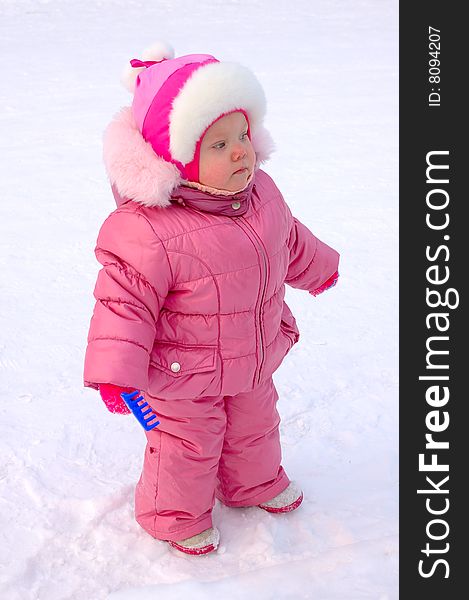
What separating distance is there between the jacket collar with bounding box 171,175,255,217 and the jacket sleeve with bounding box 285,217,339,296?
249mm

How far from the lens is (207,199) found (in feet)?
5.23

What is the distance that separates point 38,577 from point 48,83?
12.8 feet

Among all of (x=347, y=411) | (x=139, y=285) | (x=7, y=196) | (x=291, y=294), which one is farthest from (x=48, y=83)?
(x=139, y=285)

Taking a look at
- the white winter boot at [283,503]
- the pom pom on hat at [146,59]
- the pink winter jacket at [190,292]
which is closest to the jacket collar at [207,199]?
the pink winter jacket at [190,292]

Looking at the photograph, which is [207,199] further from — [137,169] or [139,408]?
[139,408]

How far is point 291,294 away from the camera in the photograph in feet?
9.39

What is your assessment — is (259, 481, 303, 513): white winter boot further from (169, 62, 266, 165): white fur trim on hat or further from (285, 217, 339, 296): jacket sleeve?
(169, 62, 266, 165): white fur trim on hat

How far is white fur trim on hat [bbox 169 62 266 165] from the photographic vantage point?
1.52m

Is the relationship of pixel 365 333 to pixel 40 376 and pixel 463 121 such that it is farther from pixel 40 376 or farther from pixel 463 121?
pixel 40 376

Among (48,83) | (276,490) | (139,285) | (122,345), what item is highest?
(48,83)

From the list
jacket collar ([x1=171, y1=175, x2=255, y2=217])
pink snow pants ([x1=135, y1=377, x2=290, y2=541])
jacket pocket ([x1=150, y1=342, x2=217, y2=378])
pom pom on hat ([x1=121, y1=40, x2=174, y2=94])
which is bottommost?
pink snow pants ([x1=135, y1=377, x2=290, y2=541])

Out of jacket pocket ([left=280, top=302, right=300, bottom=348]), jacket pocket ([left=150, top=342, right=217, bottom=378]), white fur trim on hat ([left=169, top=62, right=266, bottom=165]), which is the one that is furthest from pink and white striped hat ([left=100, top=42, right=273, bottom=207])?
jacket pocket ([left=280, top=302, right=300, bottom=348])

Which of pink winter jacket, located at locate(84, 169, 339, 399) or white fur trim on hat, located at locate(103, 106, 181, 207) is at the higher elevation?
white fur trim on hat, located at locate(103, 106, 181, 207)

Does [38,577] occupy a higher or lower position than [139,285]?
lower
